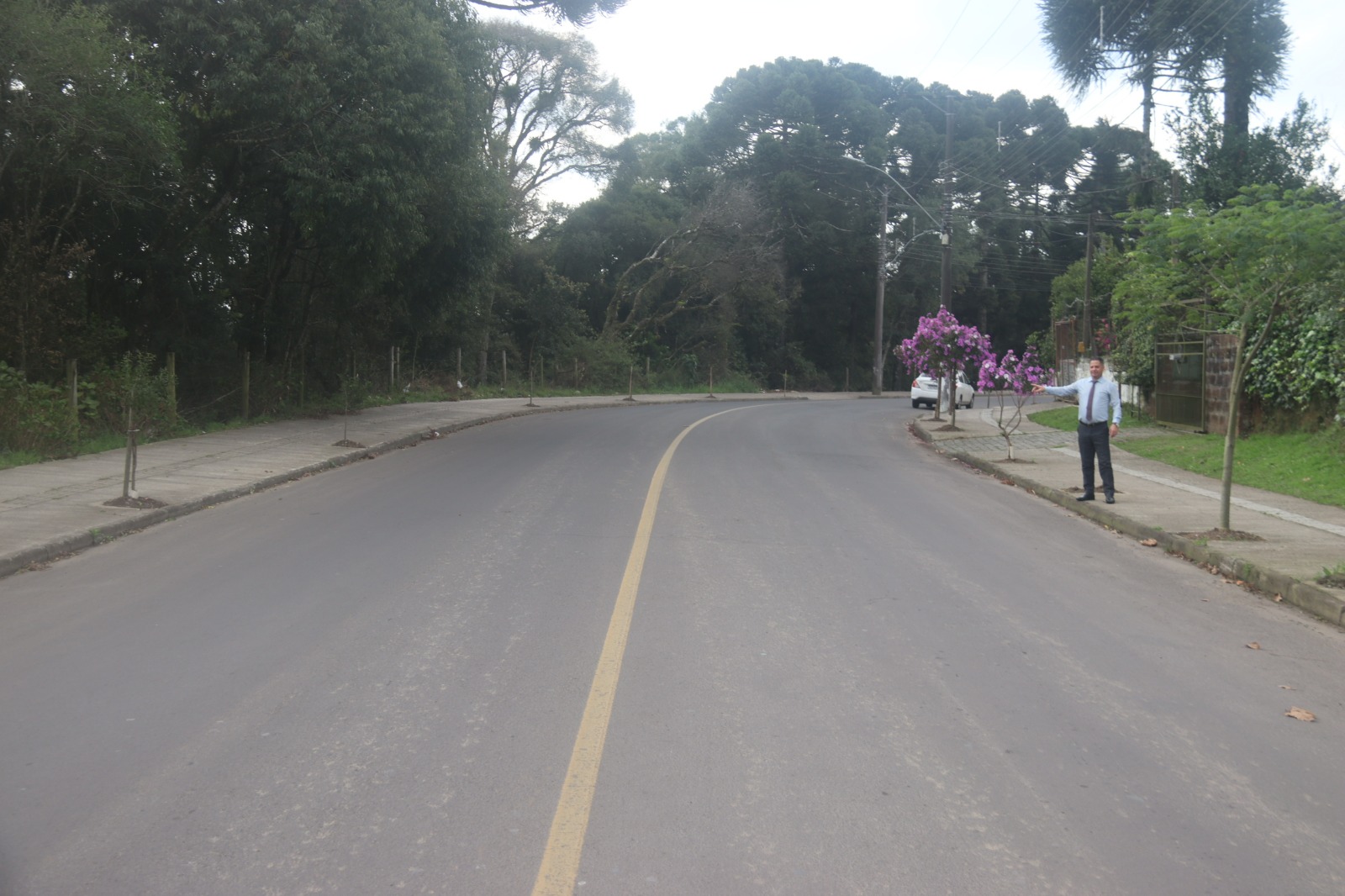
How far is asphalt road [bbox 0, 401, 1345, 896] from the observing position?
368 cm

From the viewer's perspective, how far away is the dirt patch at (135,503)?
10.6 m

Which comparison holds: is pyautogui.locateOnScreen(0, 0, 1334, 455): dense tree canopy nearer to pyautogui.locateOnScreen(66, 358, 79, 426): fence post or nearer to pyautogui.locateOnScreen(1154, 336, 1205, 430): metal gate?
pyautogui.locateOnScreen(66, 358, 79, 426): fence post

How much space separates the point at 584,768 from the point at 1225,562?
7.32m

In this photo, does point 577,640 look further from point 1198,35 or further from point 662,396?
point 662,396

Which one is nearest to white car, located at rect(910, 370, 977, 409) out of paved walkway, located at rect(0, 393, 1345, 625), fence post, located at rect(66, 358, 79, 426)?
paved walkway, located at rect(0, 393, 1345, 625)

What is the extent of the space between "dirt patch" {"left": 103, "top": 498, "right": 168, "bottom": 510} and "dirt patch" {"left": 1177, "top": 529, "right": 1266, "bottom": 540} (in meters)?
10.5

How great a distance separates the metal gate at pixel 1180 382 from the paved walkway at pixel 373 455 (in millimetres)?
800

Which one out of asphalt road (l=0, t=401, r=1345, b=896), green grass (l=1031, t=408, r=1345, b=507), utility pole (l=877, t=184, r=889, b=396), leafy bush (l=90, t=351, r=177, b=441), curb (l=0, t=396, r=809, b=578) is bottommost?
asphalt road (l=0, t=401, r=1345, b=896)

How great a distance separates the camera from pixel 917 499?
1311 centimetres

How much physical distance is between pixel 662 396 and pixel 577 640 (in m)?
35.4

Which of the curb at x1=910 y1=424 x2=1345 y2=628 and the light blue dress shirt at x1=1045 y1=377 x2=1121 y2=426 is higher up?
the light blue dress shirt at x1=1045 y1=377 x2=1121 y2=426

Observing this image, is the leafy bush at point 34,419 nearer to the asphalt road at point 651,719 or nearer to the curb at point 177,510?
the curb at point 177,510

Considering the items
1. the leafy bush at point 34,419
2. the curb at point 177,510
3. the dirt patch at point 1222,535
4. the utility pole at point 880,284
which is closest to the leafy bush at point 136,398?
the leafy bush at point 34,419

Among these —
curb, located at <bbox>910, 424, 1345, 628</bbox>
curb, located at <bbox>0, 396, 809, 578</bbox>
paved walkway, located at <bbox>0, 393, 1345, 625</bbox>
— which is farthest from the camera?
paved walkway, located at <bbox>0, 393, 1345, 625</bbox>
